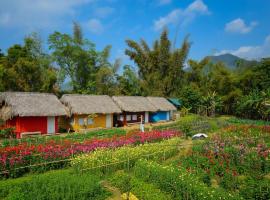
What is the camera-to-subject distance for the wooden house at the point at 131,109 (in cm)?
2888

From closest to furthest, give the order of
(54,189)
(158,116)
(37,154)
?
(54,189)
(37,154)
(158,116)

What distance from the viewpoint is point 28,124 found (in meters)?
20.9

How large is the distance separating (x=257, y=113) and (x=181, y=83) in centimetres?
1299

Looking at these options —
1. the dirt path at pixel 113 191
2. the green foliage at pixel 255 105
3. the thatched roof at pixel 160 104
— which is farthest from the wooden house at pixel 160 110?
the dirt path at pixel 113 191

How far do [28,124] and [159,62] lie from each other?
24462 millimetres

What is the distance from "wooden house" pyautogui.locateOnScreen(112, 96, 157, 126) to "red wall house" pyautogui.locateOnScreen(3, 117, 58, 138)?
9.25 metres

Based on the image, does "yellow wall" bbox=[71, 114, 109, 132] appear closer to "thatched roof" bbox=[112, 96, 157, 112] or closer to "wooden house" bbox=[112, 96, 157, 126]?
"wooden house" bbox=[112, 96, 157, 126]

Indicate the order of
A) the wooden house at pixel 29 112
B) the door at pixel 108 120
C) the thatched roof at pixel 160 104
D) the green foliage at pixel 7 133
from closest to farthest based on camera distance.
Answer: the green foliage at pixel 7 133 < the wooden house at pixel 29 112 < the door at pixel 108 120 < the thatched roof at pixel 160 104

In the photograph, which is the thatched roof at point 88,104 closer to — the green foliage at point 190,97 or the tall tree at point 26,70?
the tall tree at point 26,70

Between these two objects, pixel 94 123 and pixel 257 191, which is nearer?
pixel 257 191

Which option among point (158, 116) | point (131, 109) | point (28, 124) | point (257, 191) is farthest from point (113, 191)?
point (158, 116)

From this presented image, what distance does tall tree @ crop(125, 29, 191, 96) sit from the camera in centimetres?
3962

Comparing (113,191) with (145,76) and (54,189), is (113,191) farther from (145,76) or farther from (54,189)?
(145,76)

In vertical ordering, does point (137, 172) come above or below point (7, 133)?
below
